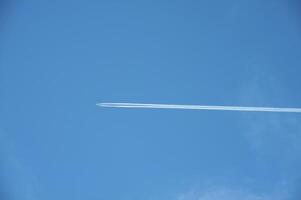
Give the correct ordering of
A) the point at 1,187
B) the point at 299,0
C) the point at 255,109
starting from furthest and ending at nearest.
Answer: the point at 299,0 → the point at 255,109 → the point at 1,187

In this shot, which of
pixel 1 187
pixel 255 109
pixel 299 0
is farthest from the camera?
pixel 299 0

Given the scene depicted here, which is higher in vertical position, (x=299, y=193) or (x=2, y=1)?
(x=2, y=1)

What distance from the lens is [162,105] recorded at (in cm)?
1142

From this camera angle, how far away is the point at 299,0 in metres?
12.0

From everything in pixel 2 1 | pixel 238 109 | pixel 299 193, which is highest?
pixel 2 1

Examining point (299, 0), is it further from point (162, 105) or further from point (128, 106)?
point (128, 106)

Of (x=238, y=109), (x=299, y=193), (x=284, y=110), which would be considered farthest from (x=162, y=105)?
(x=299, y=193)

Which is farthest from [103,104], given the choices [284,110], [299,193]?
[299,193]

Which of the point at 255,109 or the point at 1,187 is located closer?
the point at 1,187

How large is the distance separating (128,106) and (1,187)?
158 inches

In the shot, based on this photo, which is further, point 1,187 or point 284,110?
point 284,110

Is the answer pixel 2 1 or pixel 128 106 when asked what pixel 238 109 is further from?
pixel 2 1

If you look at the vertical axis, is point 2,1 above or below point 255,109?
above

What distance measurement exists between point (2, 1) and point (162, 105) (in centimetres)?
549
